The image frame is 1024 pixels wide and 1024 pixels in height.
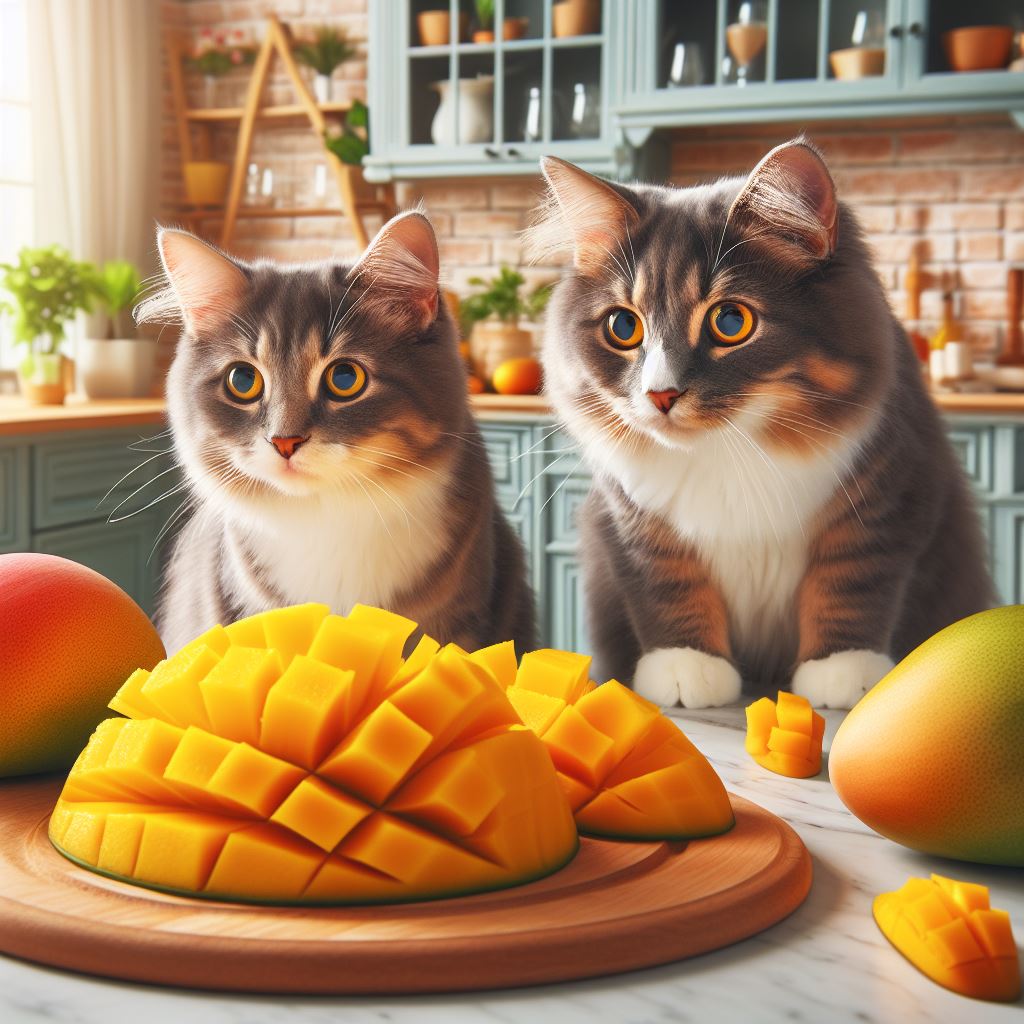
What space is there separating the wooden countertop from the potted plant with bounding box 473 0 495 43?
1.14 m

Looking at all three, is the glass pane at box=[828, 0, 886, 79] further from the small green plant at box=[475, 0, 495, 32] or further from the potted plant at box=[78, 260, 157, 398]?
the potted plant at box=[78, 260, 157, 398]

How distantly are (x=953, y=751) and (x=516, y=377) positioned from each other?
3003 millimetres

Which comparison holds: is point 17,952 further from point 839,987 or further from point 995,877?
point 995,877

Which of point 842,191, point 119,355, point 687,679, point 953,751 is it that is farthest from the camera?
point 119,355

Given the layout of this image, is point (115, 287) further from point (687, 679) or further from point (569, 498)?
point (687, 679)

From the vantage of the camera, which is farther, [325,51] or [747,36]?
[325,51]

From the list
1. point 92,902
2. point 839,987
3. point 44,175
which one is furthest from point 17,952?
point 44,175

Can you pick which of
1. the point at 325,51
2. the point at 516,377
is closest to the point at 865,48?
the point at 516,377

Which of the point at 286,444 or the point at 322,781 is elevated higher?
the point at 286,444

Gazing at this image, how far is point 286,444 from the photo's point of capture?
46.3 inches

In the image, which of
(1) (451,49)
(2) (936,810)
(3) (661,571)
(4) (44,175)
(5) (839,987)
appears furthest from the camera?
(4) (44,175)

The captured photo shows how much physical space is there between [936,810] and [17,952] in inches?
18.1

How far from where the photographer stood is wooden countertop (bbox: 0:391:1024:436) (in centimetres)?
307

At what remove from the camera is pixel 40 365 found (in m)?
3.66
